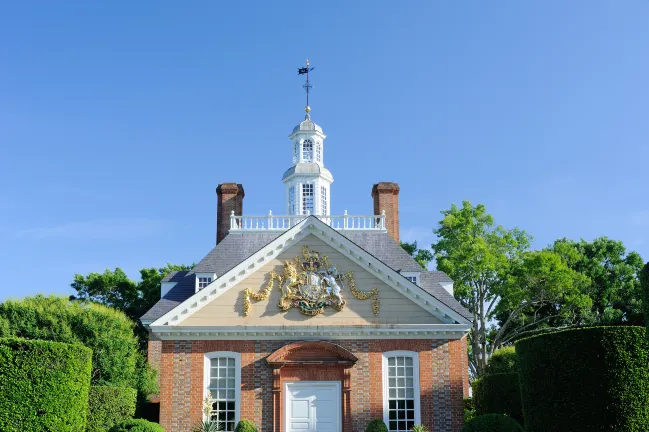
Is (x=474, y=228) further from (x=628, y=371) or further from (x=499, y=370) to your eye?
(x=628, y=371)

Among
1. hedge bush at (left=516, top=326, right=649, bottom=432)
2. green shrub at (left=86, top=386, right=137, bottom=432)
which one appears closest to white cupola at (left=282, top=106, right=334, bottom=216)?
green shrub at (left=86, top=386, right=137, bottom=432)

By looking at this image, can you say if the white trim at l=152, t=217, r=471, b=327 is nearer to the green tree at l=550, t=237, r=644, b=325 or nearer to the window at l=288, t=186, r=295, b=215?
the window at l=288, t=186, r=295, b=215

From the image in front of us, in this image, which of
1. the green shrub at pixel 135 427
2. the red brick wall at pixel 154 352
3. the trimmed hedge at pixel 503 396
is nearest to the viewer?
the green shrub at pixel 135 427

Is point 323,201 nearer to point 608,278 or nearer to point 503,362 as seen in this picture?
point 503,362

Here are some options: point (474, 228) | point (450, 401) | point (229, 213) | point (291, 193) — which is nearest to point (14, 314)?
point (229, 213)

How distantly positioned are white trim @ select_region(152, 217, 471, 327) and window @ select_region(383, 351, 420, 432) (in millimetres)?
1828

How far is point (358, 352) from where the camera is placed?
24.0m

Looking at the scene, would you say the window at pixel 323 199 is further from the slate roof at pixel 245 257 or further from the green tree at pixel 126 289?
the green tree at pixel 126 289

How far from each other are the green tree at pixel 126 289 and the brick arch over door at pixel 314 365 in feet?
76.8

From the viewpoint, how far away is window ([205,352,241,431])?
23.5 m

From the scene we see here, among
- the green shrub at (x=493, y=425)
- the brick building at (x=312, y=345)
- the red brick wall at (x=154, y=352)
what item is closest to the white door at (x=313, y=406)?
→ the brick building at (x=312, y=345)

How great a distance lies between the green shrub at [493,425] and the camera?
19656mm

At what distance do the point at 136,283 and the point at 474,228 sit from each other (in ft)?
70.9

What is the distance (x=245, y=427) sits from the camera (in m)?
22.6
